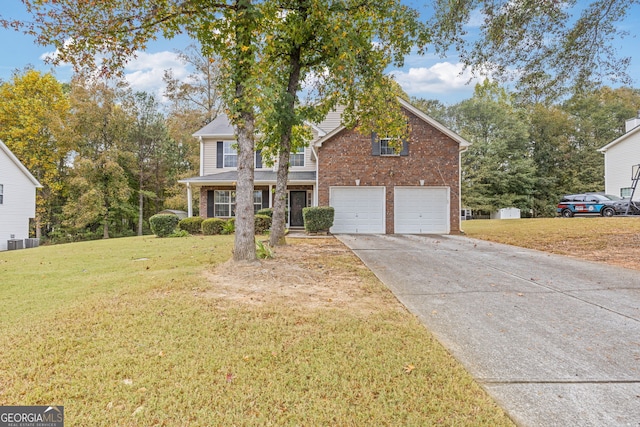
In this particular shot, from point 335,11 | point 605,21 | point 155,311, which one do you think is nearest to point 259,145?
point 335,11

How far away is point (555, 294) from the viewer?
5.43 metres

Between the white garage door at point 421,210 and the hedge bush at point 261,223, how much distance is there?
230 inches

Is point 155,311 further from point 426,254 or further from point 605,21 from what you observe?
point 605,21

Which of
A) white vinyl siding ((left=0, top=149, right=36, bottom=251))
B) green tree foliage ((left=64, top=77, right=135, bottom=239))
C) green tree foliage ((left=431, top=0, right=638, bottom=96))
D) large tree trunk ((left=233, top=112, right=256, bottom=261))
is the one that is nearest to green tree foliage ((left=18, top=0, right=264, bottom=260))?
large tree trunk ((left=233, top=112, right=256, bottom=261))

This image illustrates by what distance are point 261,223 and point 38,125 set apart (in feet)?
66.2

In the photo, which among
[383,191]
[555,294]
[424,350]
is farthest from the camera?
[383,191]

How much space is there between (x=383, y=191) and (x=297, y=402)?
13108mm

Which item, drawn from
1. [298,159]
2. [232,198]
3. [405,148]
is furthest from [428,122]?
[232,198]

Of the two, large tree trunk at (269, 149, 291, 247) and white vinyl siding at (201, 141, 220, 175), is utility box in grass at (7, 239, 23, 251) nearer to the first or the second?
white vinyl siding at (201, 141, 220, 175)

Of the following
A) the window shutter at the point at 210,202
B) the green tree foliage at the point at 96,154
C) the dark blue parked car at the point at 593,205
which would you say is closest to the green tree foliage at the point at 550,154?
the dark blue parked car at the point at 593,205

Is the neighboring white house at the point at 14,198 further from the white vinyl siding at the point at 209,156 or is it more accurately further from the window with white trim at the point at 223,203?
the window with white trim at the point at 223,203

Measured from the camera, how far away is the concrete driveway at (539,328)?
259cm

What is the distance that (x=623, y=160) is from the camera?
72.8 ft

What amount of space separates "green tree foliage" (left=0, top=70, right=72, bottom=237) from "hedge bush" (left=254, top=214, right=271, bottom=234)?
18932 millimetres
